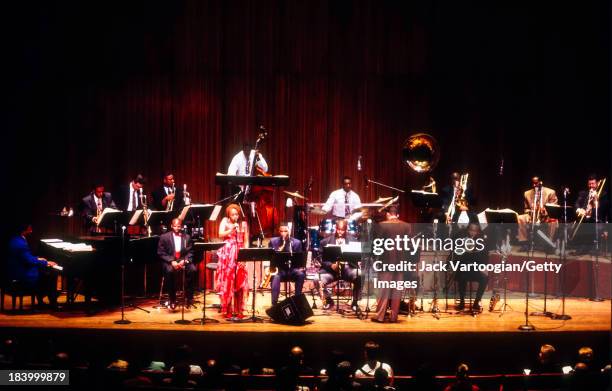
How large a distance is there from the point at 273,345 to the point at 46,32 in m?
8.74

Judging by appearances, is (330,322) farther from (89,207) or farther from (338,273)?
(89,207)

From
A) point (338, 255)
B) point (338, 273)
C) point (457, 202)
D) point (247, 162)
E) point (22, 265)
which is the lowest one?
point (338, 273)

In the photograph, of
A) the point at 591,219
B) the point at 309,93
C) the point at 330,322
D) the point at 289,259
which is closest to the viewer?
the point at 330,322

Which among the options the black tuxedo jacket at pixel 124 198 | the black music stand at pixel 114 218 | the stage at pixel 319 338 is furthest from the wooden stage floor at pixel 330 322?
the black tuxedo jacket at pixel 124 198

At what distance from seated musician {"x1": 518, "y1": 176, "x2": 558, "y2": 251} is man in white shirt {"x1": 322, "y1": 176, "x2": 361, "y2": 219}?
10.3 feet

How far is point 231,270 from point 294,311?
111 centimetres

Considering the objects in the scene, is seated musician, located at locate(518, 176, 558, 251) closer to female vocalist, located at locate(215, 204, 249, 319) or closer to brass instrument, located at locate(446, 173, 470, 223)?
brass instrument, located at locate(446, 173, 470, 223)

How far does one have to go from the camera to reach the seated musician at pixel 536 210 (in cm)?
1173

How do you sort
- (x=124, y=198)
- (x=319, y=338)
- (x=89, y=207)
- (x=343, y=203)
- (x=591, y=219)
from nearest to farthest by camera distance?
1. (x=319, y=338)
2. (x=591, y=219)
3. (x=343, y=203)
4. (x=89, y=207)
5. (x=124, y=198)

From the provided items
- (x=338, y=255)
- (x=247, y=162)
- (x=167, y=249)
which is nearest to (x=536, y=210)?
(x=338, y=255)

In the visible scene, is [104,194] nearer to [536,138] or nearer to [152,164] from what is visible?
[152,164]

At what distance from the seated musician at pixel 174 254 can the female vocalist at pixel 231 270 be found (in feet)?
2.26

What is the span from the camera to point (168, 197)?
1206 cm

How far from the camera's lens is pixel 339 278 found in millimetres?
10211
